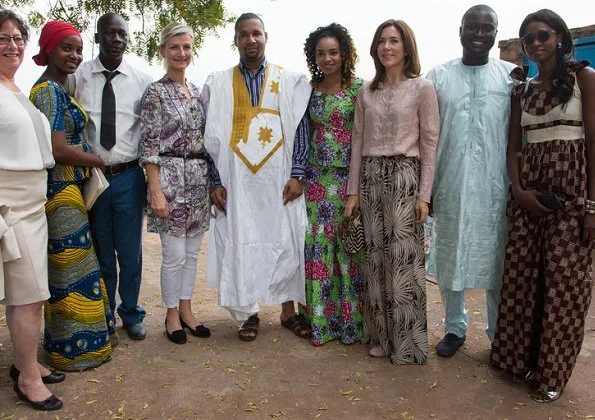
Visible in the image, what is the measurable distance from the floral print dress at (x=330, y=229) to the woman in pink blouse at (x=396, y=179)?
11 centimetres

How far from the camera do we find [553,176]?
2.86 m

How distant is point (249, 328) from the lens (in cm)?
371

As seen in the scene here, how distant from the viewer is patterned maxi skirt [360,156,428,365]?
10.5ft

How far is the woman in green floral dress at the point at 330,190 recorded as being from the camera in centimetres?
341

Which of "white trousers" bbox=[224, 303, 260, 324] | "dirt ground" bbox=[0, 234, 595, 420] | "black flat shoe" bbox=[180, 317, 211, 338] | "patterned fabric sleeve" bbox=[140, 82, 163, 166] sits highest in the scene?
"patterned fabric sleeve" bbox=[140, 82, 163, 166]

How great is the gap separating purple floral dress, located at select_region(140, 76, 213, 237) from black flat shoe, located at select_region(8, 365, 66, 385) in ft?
3.15

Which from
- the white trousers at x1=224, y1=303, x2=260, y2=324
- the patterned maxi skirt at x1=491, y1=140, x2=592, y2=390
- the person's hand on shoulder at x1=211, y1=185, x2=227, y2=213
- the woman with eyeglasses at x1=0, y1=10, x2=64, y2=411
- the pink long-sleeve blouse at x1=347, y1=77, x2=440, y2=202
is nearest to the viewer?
the woman with eyeglasses at x1=0, y1=10, x2=64, y2=411

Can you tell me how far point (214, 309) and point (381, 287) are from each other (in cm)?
158

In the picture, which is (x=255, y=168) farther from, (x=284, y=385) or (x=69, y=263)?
(x=284, y=385)

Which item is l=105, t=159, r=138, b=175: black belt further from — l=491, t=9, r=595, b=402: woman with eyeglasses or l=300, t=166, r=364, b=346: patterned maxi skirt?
l=491, t=9, r=595, b=402: woman with eyeglasses

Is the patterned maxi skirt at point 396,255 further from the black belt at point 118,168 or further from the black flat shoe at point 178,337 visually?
the black belt at point 118,168

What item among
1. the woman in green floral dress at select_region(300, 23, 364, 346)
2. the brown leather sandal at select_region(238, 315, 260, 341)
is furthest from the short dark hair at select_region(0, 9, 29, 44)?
the brown leather sandal at select_region(238, 315, 260, 341)

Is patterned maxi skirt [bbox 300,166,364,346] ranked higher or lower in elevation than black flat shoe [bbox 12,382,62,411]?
higher

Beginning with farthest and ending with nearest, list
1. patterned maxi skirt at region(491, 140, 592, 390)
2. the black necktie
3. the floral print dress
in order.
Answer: the floral print dress → the black necktie → patterned maxi skirt at region(491, 140, 592, 390)
